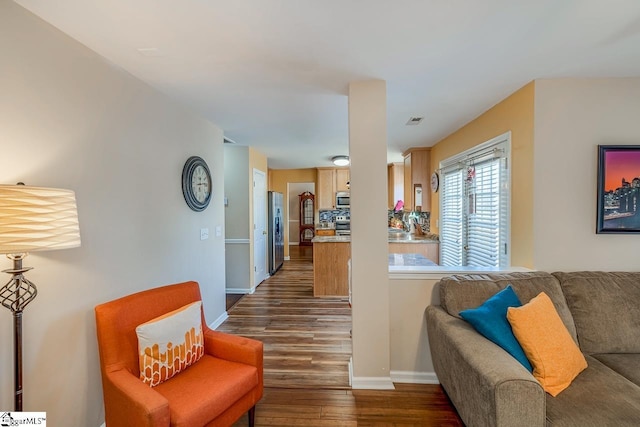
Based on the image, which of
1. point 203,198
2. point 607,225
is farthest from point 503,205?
point 203,198

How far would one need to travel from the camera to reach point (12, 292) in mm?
1267

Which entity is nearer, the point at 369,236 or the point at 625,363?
the point at 625,363

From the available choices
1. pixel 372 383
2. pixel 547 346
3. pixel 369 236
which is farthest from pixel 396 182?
pixel 547 346

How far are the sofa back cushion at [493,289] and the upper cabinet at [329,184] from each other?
5096 mm

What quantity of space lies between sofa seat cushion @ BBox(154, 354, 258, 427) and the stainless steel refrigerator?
4.11 metres

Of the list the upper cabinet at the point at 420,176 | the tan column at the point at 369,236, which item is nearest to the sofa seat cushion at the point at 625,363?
the tan column at the point at 369,236

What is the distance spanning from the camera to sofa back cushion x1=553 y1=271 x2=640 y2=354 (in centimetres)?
184

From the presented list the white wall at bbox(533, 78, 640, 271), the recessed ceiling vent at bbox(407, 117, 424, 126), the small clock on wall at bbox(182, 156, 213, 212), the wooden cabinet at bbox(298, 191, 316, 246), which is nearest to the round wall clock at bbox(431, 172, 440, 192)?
the recessed ceiling vent at bbox(407, 117, 424, 126)

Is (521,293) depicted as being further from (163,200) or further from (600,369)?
(163,200)

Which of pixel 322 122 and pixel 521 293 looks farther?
pixel 322 122

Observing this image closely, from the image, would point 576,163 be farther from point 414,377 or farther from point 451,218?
point 414,377

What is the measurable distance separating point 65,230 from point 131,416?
3.03 feet

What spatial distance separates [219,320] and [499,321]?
9.94 ft

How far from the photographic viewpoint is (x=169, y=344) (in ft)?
5.62
